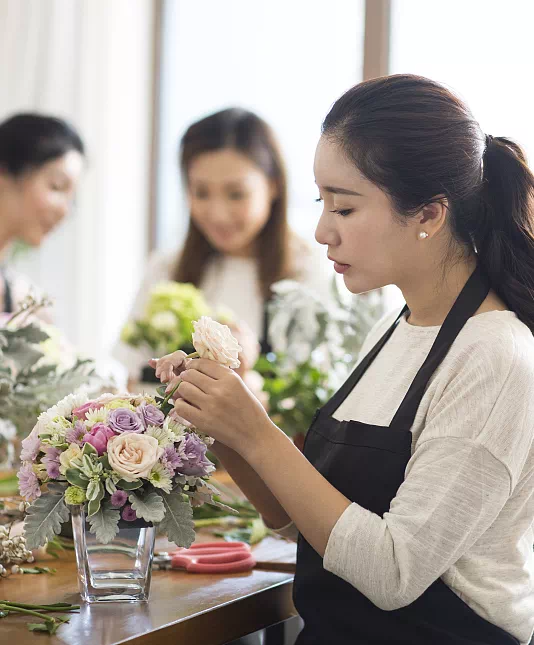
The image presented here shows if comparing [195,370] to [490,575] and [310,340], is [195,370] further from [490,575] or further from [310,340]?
[310,340]

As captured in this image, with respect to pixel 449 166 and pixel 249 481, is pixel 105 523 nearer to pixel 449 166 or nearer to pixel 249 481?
pixel 249 481

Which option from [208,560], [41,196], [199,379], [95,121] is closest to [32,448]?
[199,379]

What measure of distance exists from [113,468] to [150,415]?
107 millimetres

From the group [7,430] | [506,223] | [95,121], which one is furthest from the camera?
[95,121]

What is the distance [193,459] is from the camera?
130 cm

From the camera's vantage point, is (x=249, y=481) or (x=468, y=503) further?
(x=249, y=481)

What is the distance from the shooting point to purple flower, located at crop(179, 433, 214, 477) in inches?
51.1

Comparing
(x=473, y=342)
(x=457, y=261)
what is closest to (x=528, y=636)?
(x=473, y=342)

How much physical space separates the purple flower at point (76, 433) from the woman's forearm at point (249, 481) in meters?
0.33

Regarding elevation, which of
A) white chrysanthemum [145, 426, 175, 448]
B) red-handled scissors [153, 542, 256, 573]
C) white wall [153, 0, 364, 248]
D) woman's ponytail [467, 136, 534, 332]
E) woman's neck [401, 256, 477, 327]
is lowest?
red-handled scissors [153, 542, 256, 573]

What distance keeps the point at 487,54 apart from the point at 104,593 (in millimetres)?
2734

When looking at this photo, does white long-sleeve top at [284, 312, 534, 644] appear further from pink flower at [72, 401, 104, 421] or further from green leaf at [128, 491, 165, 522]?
pink flower at [72, 401, 104, 421]

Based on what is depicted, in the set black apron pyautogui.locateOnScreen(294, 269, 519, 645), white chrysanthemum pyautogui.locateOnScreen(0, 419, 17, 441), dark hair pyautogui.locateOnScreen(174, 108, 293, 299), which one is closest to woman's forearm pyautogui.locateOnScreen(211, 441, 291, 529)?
black apron pyautogui.locateOnScreen(294, 269, 519, 645)

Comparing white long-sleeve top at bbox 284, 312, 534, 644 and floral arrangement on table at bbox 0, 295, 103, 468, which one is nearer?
white long-sleeve top at bbox 284, 312, 534, 644
